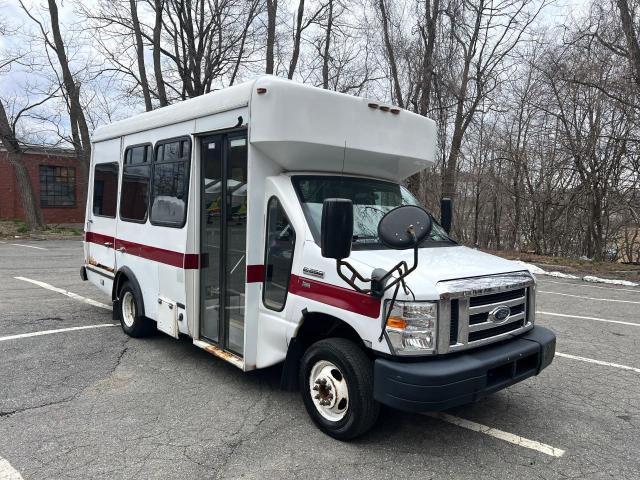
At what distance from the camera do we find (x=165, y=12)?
2211 centimetres

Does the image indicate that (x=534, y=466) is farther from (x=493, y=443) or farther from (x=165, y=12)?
(x=165, y=12)

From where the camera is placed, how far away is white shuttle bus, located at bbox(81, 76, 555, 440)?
10.8 feet

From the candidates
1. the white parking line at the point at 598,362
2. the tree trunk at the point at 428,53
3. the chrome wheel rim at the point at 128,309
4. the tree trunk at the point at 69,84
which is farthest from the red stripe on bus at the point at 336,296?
the tree trunk at the point at 69,84

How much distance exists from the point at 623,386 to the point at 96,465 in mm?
4845

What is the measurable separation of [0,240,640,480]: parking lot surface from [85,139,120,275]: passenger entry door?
48.0 inches

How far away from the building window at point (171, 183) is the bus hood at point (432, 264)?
2258mm

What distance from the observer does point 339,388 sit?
3.66 m

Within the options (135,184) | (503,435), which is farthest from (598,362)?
(135,184)

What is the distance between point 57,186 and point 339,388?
2879 cm

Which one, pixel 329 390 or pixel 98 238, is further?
pixel 98 238

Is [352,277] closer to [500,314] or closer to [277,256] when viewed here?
[277,256]

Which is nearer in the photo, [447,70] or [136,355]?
[136,355]

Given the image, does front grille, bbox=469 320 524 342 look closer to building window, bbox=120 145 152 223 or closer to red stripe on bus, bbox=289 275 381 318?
red stripe on bus, bbox=289 275 381 318

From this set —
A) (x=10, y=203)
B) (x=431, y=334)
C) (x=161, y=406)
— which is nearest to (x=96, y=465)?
(x=161, y=406)
